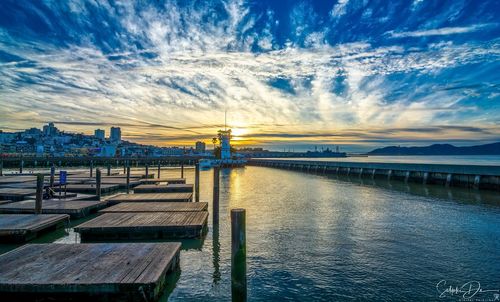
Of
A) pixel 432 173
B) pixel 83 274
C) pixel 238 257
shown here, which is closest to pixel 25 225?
pixel 83 274

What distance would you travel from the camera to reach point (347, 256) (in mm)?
11031

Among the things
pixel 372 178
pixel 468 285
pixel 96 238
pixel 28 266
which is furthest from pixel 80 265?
pixel 372 178

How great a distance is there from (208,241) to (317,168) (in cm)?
5815

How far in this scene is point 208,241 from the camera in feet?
42.3

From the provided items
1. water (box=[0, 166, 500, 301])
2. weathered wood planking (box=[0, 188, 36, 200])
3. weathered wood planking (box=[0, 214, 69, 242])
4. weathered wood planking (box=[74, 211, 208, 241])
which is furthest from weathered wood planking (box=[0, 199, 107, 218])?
weathered wood planking (box=[0, 188, 36, 200])

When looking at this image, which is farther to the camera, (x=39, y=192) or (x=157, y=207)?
(x=157, y=207)

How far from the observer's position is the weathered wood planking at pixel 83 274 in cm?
627

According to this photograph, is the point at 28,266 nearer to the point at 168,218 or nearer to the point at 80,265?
the point at 80,265

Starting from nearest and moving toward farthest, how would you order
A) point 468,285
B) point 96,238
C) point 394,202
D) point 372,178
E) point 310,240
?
1. point 468,285
2. point 96,238
3. point 310,240
4. point 394,202
5. point 372,178

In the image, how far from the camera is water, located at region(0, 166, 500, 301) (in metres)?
8.36

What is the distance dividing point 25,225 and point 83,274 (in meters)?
7.87

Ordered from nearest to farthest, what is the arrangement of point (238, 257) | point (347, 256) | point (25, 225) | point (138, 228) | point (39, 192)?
point (238, 257)
point (347, 256)
point (138, 228)
point (25, 225)
point (39, 192)

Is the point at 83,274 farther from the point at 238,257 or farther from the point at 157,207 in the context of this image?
the point at 157,207

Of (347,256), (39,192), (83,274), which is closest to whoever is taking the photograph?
(83,274)
